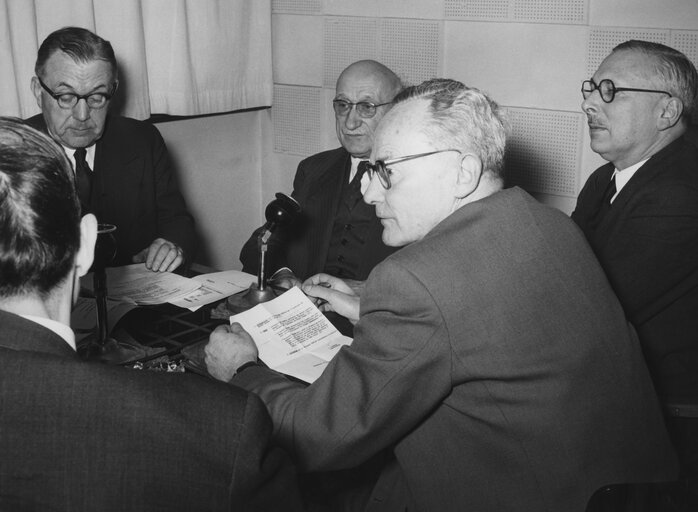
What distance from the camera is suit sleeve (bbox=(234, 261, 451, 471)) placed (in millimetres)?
1466

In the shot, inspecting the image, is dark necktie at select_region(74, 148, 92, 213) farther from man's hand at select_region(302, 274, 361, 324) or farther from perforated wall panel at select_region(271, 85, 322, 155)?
perforated wall panel at select_region(271, 85, 322, 155)

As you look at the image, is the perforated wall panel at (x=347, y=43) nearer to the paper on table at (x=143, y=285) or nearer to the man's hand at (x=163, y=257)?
the man's hand at (x=163, y=257)

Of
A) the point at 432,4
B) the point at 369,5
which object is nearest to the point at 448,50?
the point at 432,4

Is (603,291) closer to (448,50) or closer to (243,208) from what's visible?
(448,50)

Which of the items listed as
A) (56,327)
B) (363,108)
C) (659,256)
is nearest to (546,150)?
(363,108)

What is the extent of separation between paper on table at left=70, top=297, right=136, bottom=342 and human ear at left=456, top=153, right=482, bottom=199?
1.12m

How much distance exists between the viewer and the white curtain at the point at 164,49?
3.33 metres

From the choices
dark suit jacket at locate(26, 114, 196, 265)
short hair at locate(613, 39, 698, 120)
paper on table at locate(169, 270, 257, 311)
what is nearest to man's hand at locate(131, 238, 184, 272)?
paper on table at locate(169, 270, 257, 311)

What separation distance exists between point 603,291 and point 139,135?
238 cm

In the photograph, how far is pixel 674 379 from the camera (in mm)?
2479

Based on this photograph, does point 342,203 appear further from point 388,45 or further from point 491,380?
point 491,380

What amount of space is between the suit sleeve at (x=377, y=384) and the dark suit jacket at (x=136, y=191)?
1.70 metres

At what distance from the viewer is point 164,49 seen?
402cm

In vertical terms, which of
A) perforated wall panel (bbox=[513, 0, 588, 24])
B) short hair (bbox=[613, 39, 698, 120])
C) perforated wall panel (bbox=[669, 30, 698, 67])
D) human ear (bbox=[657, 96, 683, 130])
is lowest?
human ear (bbox=[657, 96, 683, 130])
